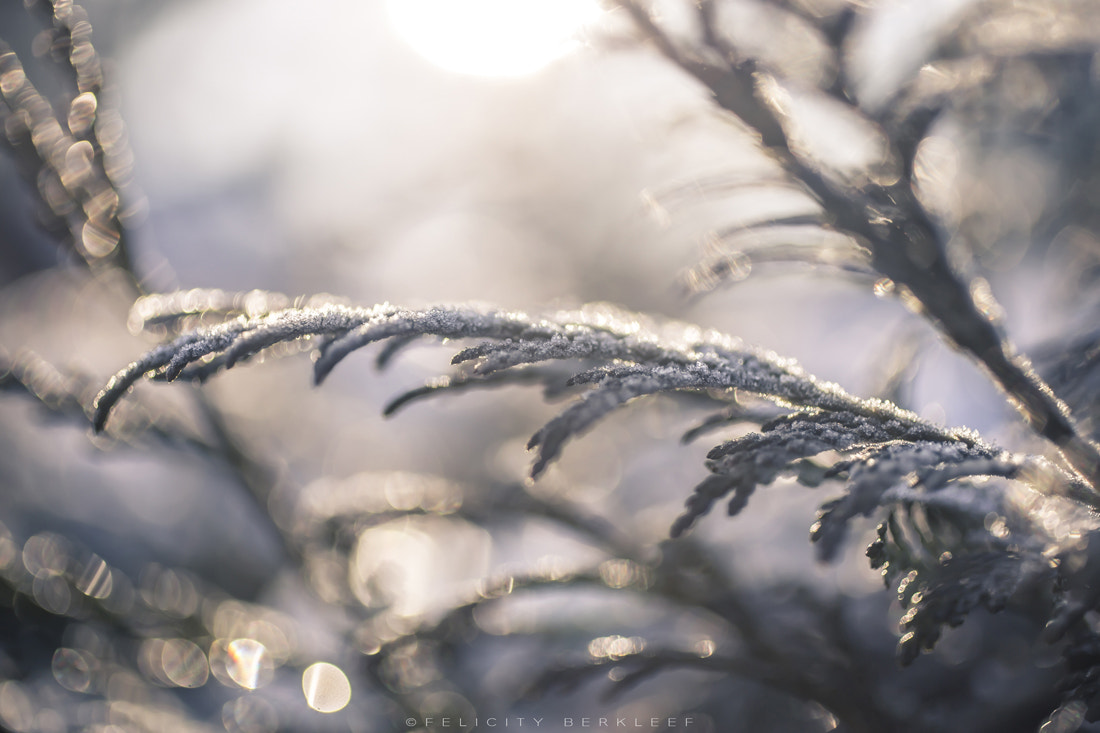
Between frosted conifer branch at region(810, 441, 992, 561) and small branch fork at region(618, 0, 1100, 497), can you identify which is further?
small branch fork at region(618, 0, 1100, 497)

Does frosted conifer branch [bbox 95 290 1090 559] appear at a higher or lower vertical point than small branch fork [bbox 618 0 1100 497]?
lower

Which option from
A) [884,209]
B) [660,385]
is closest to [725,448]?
[660,385]

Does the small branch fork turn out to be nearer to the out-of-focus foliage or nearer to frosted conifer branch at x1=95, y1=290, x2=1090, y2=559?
the out-of-focus foliage

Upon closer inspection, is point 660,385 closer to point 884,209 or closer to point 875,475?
point 875,475

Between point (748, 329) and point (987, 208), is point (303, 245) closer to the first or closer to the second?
point (748, 329)

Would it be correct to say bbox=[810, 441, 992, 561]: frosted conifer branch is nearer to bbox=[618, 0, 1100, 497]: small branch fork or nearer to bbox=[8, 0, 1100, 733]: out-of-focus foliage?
bbox=[8, 0, 1100, 733]: out-of-focus foliage

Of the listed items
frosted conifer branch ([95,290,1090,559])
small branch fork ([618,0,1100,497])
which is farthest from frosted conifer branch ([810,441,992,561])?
small branch fork ([618,0,1100,497])

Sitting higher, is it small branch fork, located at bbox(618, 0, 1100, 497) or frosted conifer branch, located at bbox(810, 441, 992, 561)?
small branch fork, located at bbox(618, 0, 1100, 497)

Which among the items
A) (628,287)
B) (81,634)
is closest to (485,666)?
(81,634)
